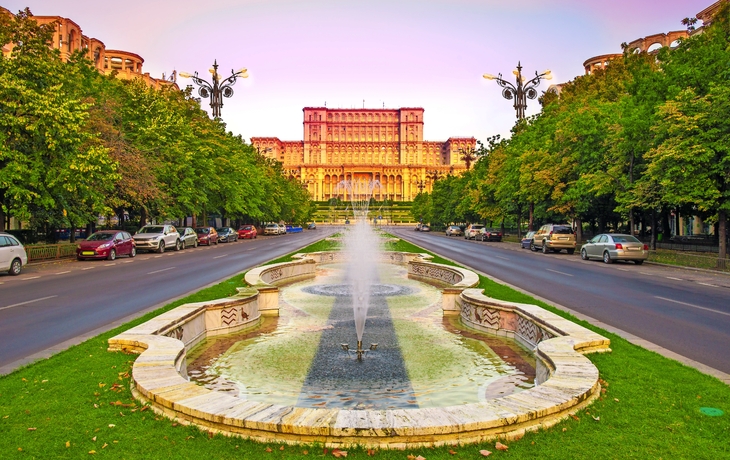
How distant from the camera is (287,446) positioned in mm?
4586

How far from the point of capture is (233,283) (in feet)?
52.6

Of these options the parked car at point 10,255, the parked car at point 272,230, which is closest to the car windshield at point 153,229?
the parked car at point 10,255

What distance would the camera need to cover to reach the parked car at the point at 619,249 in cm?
2791

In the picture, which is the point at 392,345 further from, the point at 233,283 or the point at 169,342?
the point at 233,283

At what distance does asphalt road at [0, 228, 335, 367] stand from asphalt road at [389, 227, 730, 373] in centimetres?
1025

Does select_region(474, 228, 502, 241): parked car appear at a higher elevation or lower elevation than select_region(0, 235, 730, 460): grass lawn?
lower

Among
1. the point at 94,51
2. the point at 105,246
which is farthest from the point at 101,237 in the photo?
the point at 94,51

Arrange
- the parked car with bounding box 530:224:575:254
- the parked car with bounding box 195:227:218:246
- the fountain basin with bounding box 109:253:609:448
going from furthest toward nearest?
the parked car with bounding box 195:227:218:246 < the parked car with bounding box 530:224:575:254 < the fountain basin with bounding box 109:253:609:448

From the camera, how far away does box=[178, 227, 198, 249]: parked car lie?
41219mm

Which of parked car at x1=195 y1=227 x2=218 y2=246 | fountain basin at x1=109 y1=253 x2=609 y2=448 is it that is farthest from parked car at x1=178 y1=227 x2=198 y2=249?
fountain basin at x1=109 y1=253 x2=609 y2=448

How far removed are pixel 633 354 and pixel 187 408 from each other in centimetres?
604

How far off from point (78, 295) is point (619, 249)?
24580 mm

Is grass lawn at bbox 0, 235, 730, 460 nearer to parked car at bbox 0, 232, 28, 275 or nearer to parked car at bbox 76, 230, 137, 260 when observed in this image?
parked car at bbox 0, 232, 28, 275

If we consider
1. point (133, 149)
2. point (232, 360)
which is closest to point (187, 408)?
point (232, 360)
